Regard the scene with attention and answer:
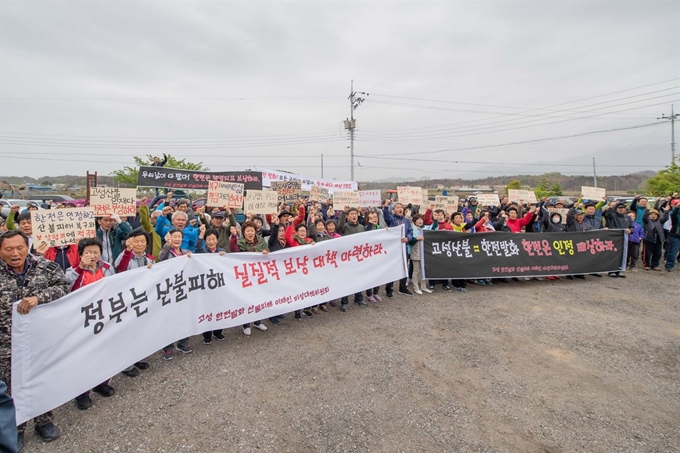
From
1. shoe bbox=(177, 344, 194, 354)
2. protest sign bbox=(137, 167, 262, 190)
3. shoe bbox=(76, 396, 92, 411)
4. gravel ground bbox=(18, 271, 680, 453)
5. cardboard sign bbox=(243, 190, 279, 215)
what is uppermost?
protest sign bbox=(137, 167, 262, 190)

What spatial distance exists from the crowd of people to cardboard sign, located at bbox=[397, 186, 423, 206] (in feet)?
2.42

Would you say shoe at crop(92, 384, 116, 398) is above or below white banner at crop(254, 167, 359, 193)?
Answer: below

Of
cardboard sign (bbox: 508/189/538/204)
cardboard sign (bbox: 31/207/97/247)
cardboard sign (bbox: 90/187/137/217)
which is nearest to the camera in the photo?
cardboard sign (bbox: 31/207/97/247)

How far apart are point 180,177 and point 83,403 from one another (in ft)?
36.3

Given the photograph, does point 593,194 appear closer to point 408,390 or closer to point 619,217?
point 619,217

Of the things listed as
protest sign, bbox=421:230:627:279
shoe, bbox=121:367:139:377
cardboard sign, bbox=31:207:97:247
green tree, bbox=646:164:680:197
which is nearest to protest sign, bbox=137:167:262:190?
cardboard sign, bbox=31:207:97:247

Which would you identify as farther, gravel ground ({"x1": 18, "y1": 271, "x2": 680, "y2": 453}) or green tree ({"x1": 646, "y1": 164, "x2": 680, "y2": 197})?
green tree ({"x1": 646, "y1": 164, "x2": 680, "y2": 197})

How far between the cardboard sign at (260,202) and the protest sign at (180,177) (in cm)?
759

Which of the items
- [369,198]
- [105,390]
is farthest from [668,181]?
[105,390]

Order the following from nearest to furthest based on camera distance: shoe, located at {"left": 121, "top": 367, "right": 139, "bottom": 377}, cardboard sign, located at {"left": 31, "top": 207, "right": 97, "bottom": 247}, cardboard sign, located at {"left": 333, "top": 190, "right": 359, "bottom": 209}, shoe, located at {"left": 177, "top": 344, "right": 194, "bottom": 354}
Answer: shoe, located at {"left": 121, "top": 367, "right": 139, "bottom": 377} < cardboard sign, located at {"left": 31, "top": 207, "right": 97, "bottom": 247} < shoe, located at {"left": 177, "top": 344, "right": 194, "bottom": 354} < cardboard sign, located at {"left": 333, "top": 190, "right": 359, "bottom": 209}

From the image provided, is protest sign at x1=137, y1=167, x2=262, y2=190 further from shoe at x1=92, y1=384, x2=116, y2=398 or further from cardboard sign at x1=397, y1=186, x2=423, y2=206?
shoe at x1=92, y1=384, x2=116, y2=398

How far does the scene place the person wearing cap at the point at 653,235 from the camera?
8320 mm

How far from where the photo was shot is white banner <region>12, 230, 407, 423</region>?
2646 millimetres

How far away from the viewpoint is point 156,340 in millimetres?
3578
